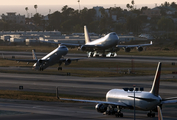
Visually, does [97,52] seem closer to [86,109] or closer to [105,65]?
[105,65]

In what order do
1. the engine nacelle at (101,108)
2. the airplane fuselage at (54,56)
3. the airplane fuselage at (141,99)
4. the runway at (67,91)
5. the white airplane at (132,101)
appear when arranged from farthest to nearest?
the airplane fuselage at (54,56) → the runway at (67,91) → the engine nacelle at (101,108) → the white airplane at (132,101) → the airplane fuselage at (141,99)

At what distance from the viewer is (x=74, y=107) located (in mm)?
55250

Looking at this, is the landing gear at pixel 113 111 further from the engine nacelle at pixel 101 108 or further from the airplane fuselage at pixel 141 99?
the airplane fuselage at pixel 141 99

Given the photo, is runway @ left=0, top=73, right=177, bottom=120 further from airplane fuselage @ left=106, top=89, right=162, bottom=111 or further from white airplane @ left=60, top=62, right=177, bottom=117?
airplane fuselage @ left=106, top=89, right=162, bottom=111

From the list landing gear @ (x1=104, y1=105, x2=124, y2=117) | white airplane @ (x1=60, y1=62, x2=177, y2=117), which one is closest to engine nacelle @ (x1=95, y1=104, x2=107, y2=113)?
white airplane @ (x1=60, y1=62, x2=177, y2=117)

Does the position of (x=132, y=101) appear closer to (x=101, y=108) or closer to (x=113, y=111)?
(x=113, y=111)

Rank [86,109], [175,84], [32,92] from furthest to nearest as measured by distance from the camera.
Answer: [175,84]
[32,92]
[86,109]

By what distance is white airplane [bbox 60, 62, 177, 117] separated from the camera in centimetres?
4497

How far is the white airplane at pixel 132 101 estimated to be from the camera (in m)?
45.0

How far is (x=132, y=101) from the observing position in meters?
46.4

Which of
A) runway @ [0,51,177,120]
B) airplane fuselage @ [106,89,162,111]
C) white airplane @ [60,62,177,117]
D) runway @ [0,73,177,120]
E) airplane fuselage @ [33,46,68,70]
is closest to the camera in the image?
airplane fuselage @ [106,89,162,111]

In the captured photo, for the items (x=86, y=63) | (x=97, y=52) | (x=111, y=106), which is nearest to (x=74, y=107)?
(x=111, y=106)

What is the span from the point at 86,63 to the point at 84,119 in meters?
76.7

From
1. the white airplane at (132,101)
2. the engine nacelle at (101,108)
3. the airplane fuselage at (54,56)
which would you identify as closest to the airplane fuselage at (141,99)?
the white airplane at (132,101)
